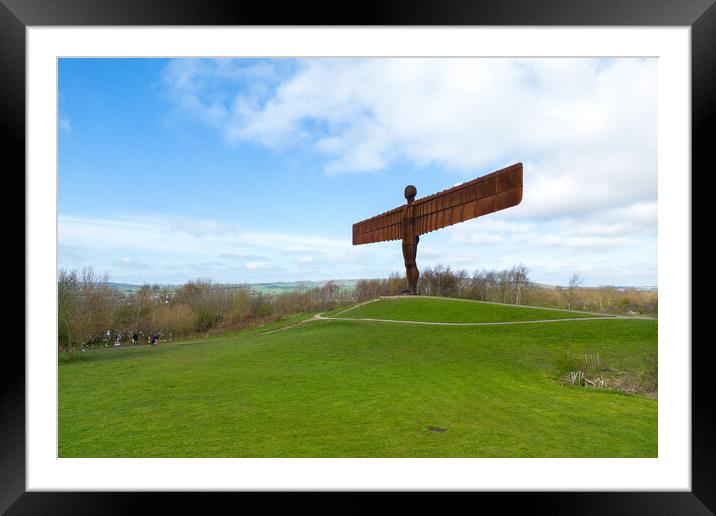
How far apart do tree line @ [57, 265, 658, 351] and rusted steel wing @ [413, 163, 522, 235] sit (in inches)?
177

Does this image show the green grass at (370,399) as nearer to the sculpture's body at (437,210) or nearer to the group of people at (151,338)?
the group of people at (151,338)

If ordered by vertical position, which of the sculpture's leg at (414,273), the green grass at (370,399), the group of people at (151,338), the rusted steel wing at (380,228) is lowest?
the group of people at (151,338)

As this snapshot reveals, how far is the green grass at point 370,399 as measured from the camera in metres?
3.83

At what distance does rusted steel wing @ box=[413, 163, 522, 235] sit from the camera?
23.6 feet

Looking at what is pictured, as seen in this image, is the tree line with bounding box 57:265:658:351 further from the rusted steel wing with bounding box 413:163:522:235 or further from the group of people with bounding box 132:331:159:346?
the rusted steel wing with bounding box 413:163:522:235

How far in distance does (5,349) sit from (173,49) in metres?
2.24

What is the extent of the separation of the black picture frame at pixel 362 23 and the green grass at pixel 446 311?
834cm

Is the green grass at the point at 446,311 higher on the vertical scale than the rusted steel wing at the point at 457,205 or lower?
lower

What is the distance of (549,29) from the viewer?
2.62m

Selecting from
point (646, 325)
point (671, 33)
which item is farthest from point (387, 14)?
point (646, 325)

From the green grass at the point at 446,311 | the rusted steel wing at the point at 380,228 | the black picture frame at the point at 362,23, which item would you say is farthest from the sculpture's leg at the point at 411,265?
the black picture frame at the point at 362,23

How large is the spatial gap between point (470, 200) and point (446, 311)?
437 centimetres

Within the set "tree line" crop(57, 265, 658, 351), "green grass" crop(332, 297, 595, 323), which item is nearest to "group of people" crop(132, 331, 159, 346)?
"tree line" crop(57, 265, 658, 351)

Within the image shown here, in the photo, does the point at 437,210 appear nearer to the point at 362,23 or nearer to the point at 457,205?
the point at 457,205
